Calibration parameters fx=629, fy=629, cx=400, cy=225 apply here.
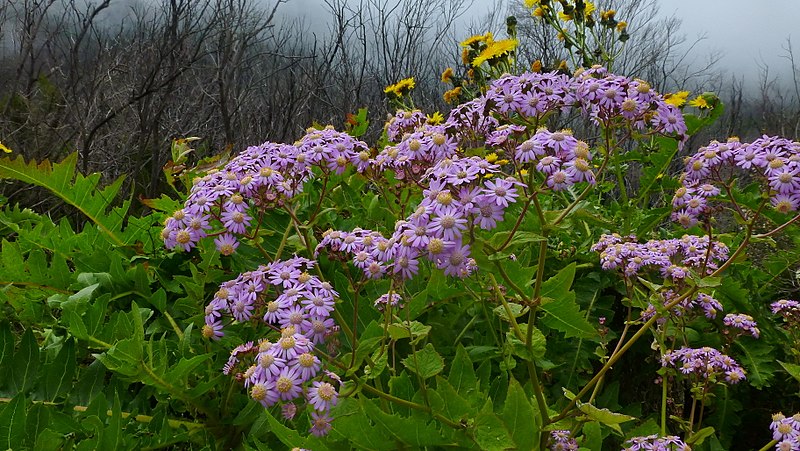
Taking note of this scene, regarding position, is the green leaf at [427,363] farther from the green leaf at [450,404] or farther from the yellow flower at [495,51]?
the yellow flower at [495,51]

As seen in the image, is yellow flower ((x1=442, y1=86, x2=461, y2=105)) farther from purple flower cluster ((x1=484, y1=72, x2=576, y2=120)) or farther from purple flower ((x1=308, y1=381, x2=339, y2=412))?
purple flower ((x1=308, y1=381, x2=339, y2=412))

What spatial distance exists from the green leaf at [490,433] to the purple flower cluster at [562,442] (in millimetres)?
326

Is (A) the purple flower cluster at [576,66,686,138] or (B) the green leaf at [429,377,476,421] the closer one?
(B) the green leaf at [429,377,476,421]

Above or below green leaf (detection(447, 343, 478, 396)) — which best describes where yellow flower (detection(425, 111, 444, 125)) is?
above

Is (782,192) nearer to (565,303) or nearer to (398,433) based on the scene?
(565,303)

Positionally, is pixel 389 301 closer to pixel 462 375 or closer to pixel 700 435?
pixel 462 375

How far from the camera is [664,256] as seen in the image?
153 cm

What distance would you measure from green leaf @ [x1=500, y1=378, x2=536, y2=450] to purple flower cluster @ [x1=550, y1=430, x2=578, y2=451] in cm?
29

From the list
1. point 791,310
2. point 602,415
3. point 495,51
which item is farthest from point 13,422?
point 495,51

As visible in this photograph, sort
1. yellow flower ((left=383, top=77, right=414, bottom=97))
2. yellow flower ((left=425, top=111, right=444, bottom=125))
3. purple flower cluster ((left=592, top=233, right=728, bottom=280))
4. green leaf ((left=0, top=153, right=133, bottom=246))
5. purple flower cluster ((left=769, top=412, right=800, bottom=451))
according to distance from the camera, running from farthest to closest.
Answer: yellow flower ((left=383, top=77, right=414, bottom=97)) < yellow flower ((left=425, top=111, right=444, bottom=125)) < green leaf ((left=0, top=153, right=133, bottom=246)) < purple flower cluster ((left=592, top=233, right=728, bottom=280)) < purple flower cluster ((left=769, top=412, right=800, bottom=451))

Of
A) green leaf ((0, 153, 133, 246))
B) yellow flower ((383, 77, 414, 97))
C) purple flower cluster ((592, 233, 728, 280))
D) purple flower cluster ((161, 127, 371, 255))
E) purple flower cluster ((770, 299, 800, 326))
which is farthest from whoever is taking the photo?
yellow flower ((383, 77, 414, 97))

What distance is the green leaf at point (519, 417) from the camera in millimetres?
1009

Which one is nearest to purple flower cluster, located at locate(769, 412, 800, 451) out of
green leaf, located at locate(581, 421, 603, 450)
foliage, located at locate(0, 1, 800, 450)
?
foliage, located at locate(0, 1, 800, 450)

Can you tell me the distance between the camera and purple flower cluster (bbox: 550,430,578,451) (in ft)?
4.21
